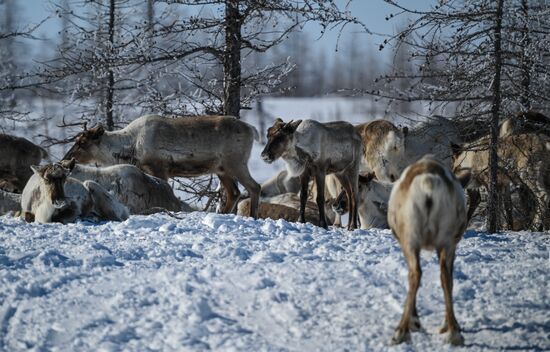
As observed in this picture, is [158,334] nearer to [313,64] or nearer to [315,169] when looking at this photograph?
[315,169]

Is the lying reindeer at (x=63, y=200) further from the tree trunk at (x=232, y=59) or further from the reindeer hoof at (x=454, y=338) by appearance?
the reindeer hoof at (x=454, y=338)

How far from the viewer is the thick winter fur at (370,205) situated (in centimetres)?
1096

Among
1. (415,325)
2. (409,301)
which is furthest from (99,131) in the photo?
(409,301)

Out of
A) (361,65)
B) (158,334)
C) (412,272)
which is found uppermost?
(361,65)

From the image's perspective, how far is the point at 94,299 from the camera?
542cm

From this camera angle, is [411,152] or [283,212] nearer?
[283,212]

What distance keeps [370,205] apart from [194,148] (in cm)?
292

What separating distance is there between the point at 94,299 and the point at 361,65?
81.0m

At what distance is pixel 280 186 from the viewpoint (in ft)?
55.4

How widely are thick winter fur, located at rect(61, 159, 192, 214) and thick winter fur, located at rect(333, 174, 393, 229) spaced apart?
9.19ft

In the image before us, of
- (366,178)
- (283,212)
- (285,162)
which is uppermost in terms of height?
(285,162)

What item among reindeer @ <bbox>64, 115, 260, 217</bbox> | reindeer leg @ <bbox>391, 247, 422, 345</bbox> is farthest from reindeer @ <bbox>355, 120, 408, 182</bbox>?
reindeer leg @ <bbox>391, 247, 422, 345</bbox>

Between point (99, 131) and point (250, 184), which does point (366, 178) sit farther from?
point (99, 131)

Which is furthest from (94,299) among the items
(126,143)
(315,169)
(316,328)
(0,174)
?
(0,174)
